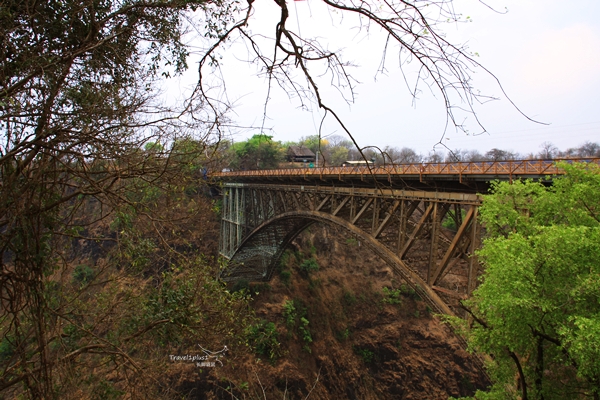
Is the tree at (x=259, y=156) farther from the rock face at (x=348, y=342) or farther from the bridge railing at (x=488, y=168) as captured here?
the bridge railing at (x=488, y=168)

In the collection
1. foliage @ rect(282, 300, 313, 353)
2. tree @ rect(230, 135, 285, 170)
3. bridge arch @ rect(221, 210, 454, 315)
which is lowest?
foliage @ rect(282, 300, 313, 353)

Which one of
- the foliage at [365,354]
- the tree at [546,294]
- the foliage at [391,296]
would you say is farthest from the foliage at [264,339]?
the foliage at [391,296]

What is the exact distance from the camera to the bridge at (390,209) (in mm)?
8211

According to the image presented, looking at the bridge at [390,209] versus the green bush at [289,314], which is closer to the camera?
the bridge at [390,209]

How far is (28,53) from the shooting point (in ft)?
9.31

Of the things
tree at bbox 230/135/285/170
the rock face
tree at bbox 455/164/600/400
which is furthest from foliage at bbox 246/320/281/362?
tree at bbox 230/135/285/170

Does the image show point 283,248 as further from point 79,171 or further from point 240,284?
point 79,171

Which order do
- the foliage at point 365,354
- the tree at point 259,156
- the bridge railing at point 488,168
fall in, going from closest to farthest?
1. the bridge railing at point 488,168
2. the foliage at point 365,354
3. the tree at point 259,156

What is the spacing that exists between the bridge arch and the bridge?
0.12ft

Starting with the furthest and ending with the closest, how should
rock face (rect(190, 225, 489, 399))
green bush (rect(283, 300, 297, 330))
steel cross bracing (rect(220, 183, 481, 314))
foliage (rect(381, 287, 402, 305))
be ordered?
foliage (rect(381, 287, 402, 305)) < green bush (rect(283, 300, 297, 330)) < rock face (rect(190, 225, 489, 399)) < steel cross bracing (rect(220, 183, 481, 314))

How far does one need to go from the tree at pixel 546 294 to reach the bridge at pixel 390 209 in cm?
75

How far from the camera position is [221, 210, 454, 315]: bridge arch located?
31.6ft

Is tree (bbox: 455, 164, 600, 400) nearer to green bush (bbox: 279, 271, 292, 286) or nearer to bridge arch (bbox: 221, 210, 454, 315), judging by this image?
bridge arch (bbox: 221, 210, 454, 315)

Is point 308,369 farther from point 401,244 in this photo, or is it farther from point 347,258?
point 401,244
